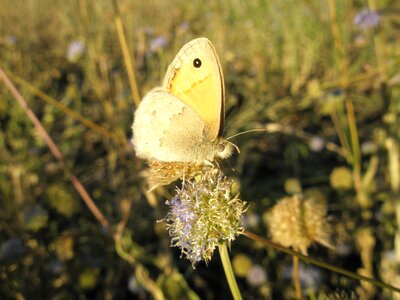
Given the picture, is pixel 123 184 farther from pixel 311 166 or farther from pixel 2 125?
pixel 2 125

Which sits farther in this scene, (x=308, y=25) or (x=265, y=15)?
(x=265, y=15)

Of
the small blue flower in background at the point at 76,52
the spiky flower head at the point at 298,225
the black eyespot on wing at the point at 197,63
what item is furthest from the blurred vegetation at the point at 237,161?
the black eyespot on wing at the point at 197,63

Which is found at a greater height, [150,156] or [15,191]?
[15,191]

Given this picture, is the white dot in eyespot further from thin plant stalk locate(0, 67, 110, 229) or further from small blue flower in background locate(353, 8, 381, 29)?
small blue flower in background locate(353, 8, 381, 29)

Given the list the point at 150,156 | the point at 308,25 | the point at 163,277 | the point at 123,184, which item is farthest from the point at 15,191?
the point at 308,25

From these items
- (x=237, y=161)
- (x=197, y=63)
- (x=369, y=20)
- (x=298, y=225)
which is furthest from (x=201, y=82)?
(x=237, y=161)

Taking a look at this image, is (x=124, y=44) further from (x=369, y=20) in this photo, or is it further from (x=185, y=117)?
(x=369, y=20)
